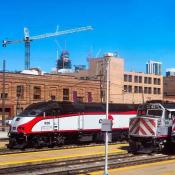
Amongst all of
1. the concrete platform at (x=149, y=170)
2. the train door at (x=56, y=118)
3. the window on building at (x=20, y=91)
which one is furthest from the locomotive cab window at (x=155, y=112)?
the window on building at (x=20, y=91)

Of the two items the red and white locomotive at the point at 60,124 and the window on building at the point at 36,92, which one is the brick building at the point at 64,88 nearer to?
the window on building at the point at 36,92

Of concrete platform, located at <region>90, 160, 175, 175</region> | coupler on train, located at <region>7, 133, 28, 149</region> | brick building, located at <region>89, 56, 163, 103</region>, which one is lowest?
concrete platform, located at <region>90, 160, 175, 175</region>

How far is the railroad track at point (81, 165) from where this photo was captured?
62.5ft

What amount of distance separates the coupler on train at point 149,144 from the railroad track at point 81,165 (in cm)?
48

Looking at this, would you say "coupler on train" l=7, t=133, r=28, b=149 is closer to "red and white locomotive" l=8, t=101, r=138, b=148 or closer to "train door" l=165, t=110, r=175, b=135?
"red and white locomotive" l=8, t=101, r=138, b=148

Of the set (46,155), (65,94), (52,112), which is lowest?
(46,155)

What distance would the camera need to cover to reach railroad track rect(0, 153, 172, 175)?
19061 millimetres

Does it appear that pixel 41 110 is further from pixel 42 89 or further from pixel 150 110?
pixel 42 89

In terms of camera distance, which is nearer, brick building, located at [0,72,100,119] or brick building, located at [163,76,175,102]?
brick building, located at [0,72,100,119]

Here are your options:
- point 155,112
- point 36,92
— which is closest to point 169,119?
point 155,112

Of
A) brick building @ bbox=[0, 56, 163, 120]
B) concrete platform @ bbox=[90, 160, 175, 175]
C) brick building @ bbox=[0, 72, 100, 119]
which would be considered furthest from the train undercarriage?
brick building @ bbox=[0, 72, 100, 119]

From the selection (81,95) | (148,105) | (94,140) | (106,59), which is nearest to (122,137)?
(94,140)

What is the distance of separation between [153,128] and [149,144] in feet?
3.43

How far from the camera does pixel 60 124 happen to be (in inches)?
1212
